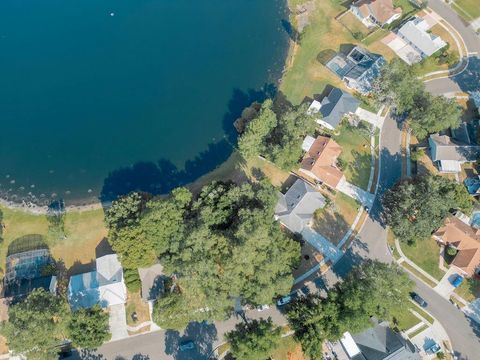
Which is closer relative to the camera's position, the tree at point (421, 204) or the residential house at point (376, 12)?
the tree at point (421, 204)

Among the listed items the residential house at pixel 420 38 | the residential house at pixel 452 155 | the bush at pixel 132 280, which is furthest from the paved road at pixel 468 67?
the bush at pixel 132 280

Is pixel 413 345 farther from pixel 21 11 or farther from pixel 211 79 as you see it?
pixel 21 11

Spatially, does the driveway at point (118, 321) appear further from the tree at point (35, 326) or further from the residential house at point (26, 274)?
the residential house at point (26, 274)

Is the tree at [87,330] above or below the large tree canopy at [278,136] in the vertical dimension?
below

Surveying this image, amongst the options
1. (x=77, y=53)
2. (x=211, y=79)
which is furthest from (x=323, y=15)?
(x=77, y=53)

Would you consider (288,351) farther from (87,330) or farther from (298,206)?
A: (87,330)

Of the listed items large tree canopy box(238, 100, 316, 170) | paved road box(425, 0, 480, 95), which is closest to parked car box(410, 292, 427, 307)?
large tree canopy box(238, 100, 316, 170)

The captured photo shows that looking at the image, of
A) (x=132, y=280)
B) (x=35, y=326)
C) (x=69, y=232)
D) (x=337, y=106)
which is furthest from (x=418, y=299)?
(x=69, y=232)
